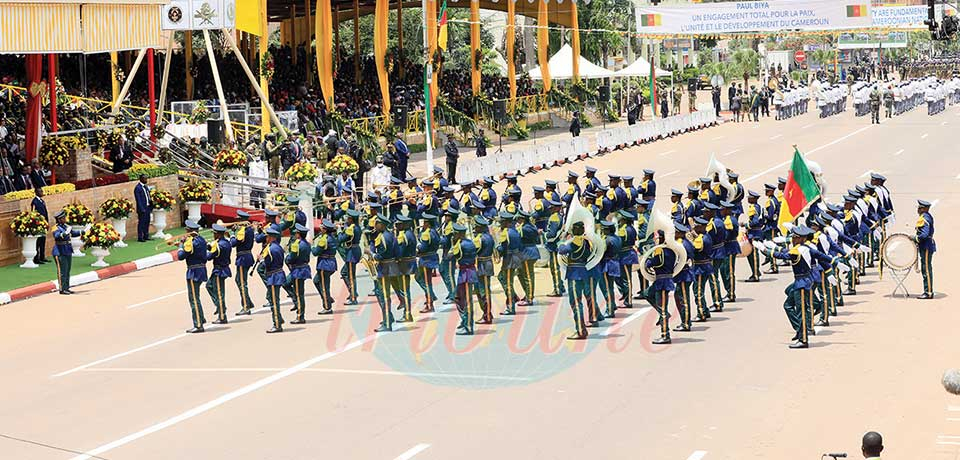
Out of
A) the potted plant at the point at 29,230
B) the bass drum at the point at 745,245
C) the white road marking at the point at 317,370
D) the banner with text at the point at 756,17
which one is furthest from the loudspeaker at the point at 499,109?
the white road marking at the point at 317,370

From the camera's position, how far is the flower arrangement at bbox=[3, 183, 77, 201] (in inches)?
1021

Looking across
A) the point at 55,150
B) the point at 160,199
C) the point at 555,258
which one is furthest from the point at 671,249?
the point at 55,150

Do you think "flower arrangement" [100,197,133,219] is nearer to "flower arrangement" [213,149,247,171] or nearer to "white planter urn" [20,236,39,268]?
"white planter urn" [20,236,39,268]

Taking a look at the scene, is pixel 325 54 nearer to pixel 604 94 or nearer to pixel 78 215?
pixel 78 215

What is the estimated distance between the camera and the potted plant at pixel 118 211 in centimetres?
2744

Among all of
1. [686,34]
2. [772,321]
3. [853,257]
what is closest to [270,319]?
[772,321]

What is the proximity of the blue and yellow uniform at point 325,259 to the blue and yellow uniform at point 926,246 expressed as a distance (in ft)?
26.9

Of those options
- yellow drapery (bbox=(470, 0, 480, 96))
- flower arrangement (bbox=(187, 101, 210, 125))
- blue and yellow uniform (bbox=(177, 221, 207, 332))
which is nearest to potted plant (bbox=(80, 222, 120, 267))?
blue and yellow uniform (bbox=(177, 221, 207, 332))

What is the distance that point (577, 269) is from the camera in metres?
18.3

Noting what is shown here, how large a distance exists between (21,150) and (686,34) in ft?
128

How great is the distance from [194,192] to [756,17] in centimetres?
3782

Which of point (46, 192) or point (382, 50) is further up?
point (382, 50)

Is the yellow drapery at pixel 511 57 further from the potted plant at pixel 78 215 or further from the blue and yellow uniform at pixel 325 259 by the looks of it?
the blue and yellow uniform at pixel 325 259

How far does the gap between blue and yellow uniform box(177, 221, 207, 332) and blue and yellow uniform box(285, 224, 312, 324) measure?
116 centimetres
